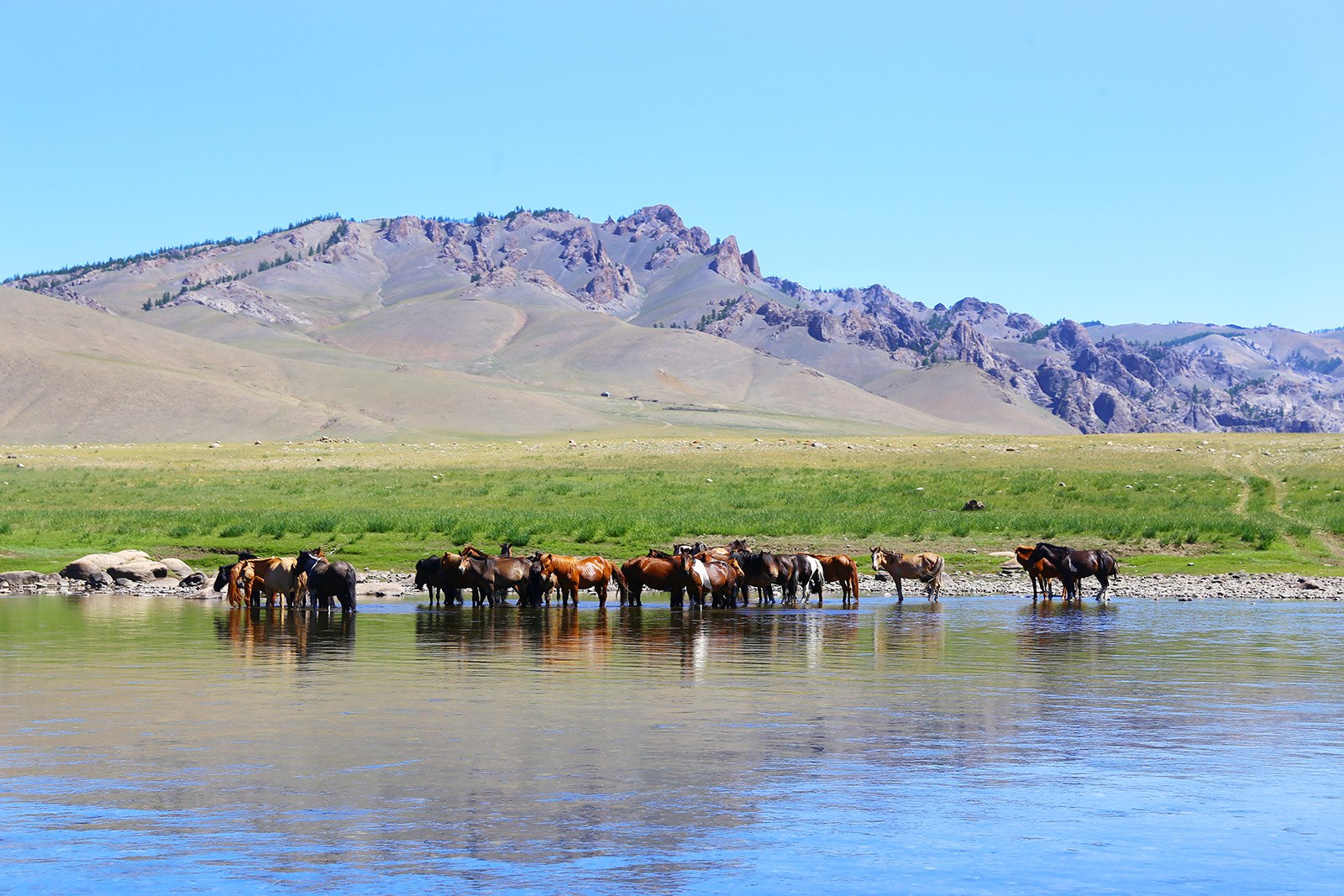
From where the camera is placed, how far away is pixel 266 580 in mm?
27750

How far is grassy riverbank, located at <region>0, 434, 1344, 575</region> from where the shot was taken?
3916cm

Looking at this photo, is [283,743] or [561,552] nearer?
[283,743]

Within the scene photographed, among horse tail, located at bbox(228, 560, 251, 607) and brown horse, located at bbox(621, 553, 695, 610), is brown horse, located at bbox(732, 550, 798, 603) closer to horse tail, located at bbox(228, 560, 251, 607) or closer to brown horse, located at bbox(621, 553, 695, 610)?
brown horse, located at bbox(621, 553, 695, 610)

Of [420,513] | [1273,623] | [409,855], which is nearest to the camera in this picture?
[409,855]

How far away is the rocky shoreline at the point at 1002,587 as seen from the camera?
99.3 feet

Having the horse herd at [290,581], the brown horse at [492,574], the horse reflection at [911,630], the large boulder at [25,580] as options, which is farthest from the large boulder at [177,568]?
the horse reflection at [911,630]

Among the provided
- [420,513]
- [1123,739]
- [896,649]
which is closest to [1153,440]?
[420,513]

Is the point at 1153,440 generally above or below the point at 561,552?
above

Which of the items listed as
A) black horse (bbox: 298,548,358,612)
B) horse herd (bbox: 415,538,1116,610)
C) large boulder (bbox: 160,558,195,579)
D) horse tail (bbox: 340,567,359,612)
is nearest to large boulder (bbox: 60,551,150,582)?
large boulder (bbox: 160,558,195,579)

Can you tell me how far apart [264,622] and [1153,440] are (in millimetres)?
88793

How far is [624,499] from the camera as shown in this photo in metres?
52.6

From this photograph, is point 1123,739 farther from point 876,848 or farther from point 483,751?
point 483,751

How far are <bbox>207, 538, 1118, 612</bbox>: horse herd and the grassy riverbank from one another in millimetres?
6075

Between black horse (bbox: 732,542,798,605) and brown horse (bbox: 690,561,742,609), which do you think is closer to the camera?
brown horse (bbox: 690,561,742,609)
